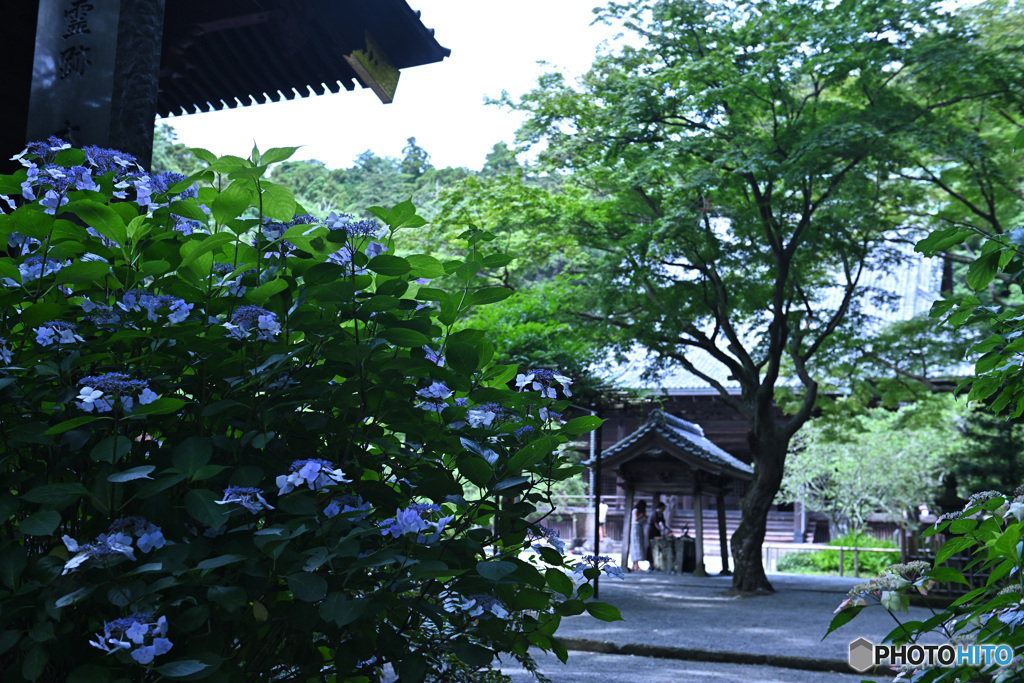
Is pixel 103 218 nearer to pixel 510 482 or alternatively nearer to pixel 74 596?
pixel 74 596

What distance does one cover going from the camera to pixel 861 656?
5621 millimetres

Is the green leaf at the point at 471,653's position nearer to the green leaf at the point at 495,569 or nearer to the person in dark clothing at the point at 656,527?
the green leaf at the point at 495,569

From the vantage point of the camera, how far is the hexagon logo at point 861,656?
5.35m

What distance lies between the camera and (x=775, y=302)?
37.0 feet

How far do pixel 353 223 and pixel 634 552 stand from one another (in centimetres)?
1556

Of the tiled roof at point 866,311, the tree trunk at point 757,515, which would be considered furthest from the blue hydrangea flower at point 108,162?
the tiled roof at point 866,311

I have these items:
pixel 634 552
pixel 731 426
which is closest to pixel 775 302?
pixel 634 552

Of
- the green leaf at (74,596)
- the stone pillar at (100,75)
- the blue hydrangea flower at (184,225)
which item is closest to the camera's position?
the green leaf at (74,596)

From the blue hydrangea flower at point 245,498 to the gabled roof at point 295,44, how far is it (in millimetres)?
3602

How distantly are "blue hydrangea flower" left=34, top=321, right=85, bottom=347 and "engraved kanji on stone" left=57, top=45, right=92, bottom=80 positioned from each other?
1457 millimetres

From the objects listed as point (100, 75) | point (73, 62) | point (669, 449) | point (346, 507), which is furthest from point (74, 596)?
point (669, 449)

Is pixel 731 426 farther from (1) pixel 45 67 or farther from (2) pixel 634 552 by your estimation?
(1) pixel 45 67

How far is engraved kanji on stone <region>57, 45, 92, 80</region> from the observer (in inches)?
93.7

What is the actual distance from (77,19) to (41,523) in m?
1.94
